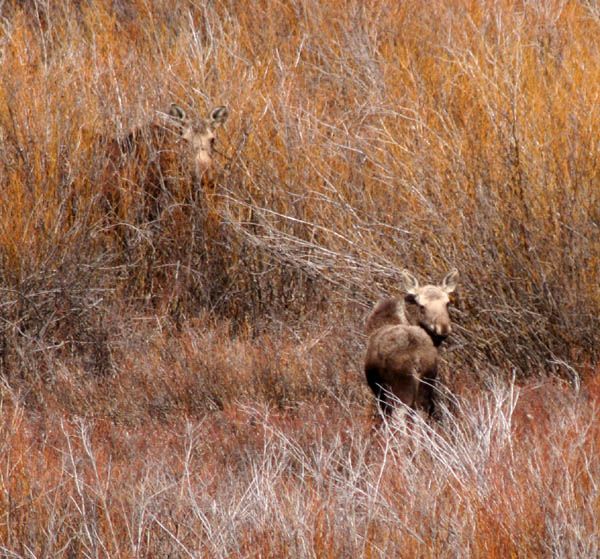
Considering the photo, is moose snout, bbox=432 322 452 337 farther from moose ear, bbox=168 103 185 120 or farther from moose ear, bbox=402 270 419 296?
moose ear, bbox=168 103 185 120

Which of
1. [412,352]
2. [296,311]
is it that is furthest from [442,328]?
[296,311]

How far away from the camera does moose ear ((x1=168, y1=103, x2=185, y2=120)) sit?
852 cm

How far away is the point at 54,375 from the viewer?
7.11m

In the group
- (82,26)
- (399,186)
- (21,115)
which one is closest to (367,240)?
(399,186)

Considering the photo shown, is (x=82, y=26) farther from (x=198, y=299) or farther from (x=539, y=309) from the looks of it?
(x=539, y=309)

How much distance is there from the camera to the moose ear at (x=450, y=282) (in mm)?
5782

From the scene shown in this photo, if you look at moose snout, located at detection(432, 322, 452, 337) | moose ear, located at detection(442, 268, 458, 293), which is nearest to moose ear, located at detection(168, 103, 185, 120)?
moose ear, located at detection(442, 268, 458, 293)

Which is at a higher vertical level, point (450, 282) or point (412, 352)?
point (450, 282)

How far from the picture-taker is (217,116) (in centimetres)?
856

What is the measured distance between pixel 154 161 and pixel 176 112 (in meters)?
0.36

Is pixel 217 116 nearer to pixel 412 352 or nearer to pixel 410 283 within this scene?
pixel 410 283

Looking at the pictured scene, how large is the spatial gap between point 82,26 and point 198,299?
14.5ft

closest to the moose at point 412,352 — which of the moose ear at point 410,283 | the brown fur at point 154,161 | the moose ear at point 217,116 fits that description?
the moose ear at point 410,283

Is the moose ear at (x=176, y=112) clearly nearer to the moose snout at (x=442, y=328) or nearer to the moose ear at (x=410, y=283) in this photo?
the moose ear at (x=410, y=283)
